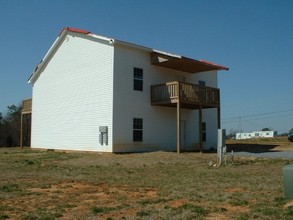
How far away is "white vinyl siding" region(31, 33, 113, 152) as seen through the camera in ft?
80.7

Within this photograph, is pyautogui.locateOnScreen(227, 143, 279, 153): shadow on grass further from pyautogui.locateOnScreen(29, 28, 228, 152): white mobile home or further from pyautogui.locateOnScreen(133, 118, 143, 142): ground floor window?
pyautogui.locateOnScreen(133, 118, 143, 142): ground floor window

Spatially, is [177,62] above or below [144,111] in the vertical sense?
above

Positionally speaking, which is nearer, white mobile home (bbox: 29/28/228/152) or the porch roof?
white mobile home (bbox: 29/28/228/152)

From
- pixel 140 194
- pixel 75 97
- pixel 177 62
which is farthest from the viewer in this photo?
pixel 75 97

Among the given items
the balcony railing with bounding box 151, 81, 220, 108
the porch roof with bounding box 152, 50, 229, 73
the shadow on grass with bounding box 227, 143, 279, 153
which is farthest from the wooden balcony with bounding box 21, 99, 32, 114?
the shadow on grass with bounding box 227, 143, 279, 153

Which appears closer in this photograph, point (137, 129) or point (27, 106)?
point (137, 129)

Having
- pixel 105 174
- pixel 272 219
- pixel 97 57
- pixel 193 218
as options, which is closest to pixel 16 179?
pixel 105 174

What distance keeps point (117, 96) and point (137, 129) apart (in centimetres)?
272

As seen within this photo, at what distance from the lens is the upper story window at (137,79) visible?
25.4m

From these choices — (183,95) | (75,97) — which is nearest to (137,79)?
(183,95)

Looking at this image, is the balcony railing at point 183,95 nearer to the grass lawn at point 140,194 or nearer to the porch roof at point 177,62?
the porch roof at point 177,62

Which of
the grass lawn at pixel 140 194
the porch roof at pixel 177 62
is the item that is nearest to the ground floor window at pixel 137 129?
the porch roof at pixel 177 62

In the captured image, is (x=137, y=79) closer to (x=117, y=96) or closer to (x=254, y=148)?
(x=117, y=96)

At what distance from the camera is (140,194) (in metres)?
9.66
